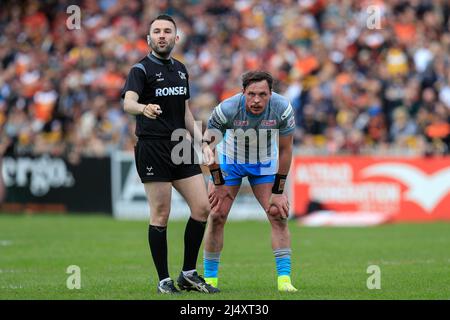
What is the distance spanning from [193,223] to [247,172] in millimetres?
813

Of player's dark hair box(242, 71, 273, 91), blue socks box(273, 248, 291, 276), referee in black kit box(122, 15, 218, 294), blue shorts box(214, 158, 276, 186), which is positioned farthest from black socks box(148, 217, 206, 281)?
player's dark hair box(242, 71, 273, 91)

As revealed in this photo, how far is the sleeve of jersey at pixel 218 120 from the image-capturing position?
10.1 m

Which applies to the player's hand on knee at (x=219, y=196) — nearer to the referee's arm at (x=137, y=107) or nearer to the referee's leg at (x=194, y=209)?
the referee's leg at (x=194, y=209)

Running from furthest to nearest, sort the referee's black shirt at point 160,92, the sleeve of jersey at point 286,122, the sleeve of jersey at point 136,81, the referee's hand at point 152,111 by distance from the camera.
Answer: the sleeve of jersey at point 286,122
the referee's black shirt at point 160,92
the sleeve of jersey at point 136,81
the referee's hand at point 152,111

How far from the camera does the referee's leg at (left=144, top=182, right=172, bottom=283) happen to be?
32.1 ft

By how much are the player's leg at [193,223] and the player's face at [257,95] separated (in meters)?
0.88

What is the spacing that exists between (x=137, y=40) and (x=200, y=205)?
694 inches

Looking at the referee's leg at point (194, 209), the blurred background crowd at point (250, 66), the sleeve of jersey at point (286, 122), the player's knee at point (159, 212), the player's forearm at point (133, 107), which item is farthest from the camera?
the blurred background crowd at point (250, 66)

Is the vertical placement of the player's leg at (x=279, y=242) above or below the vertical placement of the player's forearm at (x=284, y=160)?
below

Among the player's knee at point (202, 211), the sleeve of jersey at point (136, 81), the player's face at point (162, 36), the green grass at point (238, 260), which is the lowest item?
the green grass at point (238, 260)

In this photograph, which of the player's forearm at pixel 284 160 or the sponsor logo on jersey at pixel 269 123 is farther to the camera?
the player's forearm at pixel 284 160

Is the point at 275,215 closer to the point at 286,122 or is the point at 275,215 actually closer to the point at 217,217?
the point at 217,217

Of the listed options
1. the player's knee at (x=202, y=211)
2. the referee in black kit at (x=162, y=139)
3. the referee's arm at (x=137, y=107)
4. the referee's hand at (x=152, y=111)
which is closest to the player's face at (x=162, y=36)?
the referee in black kit at (x=162, y=139)

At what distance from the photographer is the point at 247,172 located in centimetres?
1034
